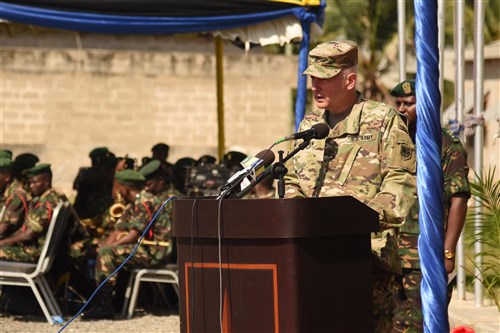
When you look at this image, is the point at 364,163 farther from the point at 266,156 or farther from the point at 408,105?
the point at 408,105

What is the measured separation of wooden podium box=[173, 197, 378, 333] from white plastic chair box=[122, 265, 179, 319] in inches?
239

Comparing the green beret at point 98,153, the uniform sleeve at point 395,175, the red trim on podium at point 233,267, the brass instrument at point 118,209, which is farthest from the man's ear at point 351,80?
the green beret at point 98,153

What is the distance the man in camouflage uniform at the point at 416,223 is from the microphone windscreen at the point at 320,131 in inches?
66.7

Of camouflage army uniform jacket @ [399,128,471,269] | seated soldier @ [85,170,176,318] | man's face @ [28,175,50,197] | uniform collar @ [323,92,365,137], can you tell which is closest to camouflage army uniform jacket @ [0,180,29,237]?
man's face @ [28,175,50,197]

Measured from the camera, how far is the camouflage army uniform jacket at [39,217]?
998 cm

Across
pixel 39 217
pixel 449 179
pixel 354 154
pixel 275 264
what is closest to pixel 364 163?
pixel 354 154

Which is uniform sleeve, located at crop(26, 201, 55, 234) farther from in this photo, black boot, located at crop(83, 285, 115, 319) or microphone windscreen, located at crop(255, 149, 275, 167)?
microphone windscreen, located at crop(255, 149, 275, 167)

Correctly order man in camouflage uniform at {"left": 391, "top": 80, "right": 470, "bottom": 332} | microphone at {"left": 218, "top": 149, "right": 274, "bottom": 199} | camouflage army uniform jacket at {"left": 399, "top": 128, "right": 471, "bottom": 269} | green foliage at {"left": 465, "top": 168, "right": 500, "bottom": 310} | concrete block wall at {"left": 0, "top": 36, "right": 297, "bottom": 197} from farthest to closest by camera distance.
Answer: concrete block wall at {"left": 0, "top": 36, "right": 297, "bottom": 197}, green foliage at {"left": 465, "top": 168, "right": 500, "bottom": 310}, camouflage army uniform jacket at {"left": 399, "top": 128, "right": 471, "bottom": 269}, man in camouflage uniform at {"left": 391, "top": 80, "right": 470, "bottom": 332}, microphone at {"left": 218, "top": 149, "right": 274, "bottom": 199}

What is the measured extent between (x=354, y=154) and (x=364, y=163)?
0.06 meters

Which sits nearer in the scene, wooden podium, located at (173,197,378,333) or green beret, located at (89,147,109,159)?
wooden podium, located at (173,197,378,333)

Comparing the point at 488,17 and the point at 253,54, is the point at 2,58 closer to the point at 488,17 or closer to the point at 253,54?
the point at 253,54

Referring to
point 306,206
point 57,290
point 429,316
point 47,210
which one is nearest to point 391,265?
point 429,316

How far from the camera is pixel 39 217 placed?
9.98 meters

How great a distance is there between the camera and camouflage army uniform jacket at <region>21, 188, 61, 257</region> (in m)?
9.98
